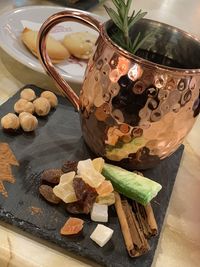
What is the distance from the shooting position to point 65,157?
1.82ft

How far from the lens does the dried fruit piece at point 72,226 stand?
1.46ft

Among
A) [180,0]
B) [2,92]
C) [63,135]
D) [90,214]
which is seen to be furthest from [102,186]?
[180,0]

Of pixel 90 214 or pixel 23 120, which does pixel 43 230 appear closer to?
pixel 90 214

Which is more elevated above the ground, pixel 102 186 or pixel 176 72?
pixel 176 72

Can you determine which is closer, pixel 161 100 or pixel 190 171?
pixel 161 100

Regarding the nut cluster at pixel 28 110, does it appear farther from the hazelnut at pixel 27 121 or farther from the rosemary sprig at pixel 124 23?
the rosemary sprig at pixel 124 23

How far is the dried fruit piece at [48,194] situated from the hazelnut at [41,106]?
16 centimetres

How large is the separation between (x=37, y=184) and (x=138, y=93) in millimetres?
153

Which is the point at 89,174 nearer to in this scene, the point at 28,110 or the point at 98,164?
the point at 98,164

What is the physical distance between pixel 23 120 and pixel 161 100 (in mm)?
185

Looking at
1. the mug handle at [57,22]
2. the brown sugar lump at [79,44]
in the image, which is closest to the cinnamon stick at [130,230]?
the mug handle at [57,22]

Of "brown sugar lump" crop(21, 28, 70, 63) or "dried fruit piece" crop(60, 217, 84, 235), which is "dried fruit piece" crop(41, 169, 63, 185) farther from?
"brown sugar lump" crop(21, 28, 70, 63)

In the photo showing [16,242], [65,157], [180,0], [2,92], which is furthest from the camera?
[180,0]

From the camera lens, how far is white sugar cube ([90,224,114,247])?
0.45m
